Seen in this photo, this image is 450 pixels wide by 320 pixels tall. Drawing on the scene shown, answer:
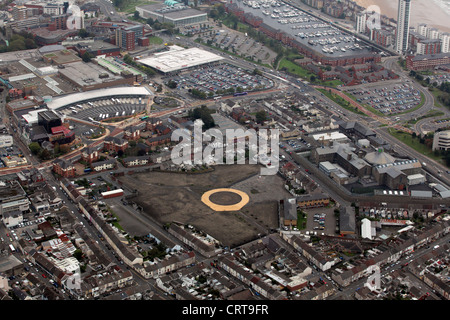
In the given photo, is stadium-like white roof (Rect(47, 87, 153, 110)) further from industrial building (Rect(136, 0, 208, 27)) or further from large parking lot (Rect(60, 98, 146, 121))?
industrial building (Rect(136, 0, 208, 27))

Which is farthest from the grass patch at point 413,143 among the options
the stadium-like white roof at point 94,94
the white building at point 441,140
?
the stadium-like white roof at point 94,94

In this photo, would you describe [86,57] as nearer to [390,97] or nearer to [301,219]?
[390,97]

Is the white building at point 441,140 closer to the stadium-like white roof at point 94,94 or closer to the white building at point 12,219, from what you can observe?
the stadium-like white roof at point 94,94

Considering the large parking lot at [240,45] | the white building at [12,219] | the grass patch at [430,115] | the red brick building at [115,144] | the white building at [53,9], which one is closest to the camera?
the white building at [12,219]

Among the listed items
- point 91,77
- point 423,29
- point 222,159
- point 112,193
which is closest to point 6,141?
point 112,193

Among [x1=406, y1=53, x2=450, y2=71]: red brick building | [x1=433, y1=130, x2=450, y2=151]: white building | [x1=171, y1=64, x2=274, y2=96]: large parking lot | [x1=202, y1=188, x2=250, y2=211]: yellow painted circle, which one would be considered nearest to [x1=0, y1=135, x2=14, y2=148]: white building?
[x1=202, y1=188, x2=250, y2=211]: yellow painted circle
